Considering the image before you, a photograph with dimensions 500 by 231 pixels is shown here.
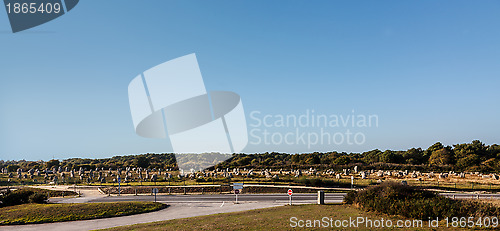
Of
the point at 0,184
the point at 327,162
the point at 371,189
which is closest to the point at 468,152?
the point at 327,162

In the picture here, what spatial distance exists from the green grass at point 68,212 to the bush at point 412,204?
58.7 feet

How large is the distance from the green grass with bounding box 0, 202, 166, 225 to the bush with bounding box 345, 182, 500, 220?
17.9 meters

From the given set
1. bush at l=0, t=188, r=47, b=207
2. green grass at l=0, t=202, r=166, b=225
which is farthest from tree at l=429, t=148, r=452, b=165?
bush at l=0, t=188, r=47, b=207

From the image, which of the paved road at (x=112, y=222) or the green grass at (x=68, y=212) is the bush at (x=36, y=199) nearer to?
the green grass at (x=68, y=212)

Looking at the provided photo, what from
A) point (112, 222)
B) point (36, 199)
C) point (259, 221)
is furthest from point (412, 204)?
point (36, 199)

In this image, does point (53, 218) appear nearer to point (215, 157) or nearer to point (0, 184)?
point (0, 184)

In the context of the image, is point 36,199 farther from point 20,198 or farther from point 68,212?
point 68,212

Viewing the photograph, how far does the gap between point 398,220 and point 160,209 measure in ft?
64.0

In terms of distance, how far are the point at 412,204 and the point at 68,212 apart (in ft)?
81.9

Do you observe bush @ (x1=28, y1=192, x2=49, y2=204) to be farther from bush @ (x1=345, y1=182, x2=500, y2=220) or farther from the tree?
the tree

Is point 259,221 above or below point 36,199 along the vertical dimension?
above

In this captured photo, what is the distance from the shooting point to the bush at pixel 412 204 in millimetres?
17328

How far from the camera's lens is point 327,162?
98.3 m

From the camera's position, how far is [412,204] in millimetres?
18891
